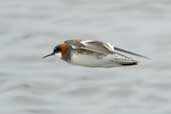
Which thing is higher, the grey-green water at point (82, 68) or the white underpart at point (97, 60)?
the white underpart at point (97, 60)

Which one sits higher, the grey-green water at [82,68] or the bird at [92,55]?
the bird at [92,55]

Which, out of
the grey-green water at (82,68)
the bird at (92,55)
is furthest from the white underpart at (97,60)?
the grey-green water at (82,68)

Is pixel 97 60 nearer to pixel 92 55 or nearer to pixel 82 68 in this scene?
pixel 92 55

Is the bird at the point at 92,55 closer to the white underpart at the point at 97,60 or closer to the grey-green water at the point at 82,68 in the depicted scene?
the white underpart at the point at 97,60

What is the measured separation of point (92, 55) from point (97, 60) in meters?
0.09

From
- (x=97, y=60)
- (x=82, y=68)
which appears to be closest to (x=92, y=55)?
(x=97, y=60)

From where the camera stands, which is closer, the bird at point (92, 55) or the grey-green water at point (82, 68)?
the bird at point (92, 55)

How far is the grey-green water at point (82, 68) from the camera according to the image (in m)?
16.0

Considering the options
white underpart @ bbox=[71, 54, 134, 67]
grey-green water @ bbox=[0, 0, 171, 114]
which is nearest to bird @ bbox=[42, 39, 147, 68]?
white underpart @ bbox=[71, 54, 134, 67]

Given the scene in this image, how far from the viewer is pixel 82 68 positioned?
697 inches

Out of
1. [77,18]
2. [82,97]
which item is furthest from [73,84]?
[77,18]

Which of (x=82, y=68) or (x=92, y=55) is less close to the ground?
(x=92, y=55)

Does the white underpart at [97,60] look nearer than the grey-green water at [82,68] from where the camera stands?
Yes

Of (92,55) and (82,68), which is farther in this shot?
(82,68)
